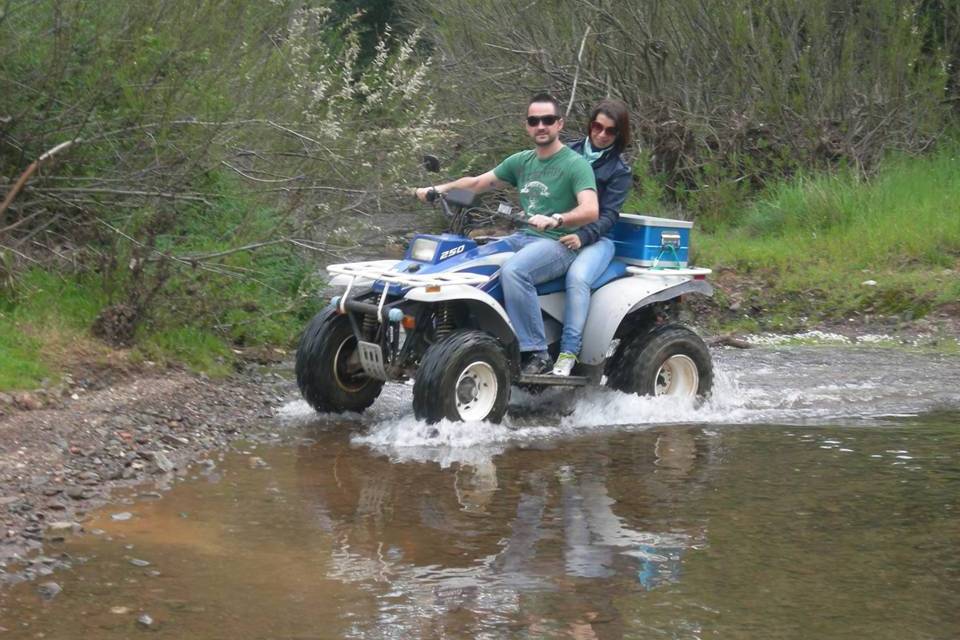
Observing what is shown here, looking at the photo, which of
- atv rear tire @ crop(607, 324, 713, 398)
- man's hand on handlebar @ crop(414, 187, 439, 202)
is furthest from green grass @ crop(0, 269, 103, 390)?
atv rear tire @ crop(607, 324, 713, 398)

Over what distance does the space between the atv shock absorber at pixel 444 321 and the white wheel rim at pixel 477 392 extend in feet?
1.10

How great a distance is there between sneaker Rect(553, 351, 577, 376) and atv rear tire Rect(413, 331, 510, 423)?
53cm

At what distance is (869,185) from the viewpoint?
17.3 metres

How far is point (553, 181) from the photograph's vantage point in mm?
9625

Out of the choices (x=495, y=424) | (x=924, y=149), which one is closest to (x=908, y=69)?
(x=924, y=149)

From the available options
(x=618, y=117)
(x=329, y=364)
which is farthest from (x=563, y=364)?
(x=618, y=117)

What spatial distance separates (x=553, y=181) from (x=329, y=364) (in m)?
1.98

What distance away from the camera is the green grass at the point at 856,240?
48.3 feet

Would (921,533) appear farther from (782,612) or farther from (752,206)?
(752,206)

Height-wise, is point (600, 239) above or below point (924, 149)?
below

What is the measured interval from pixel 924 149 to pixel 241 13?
10.0 meters

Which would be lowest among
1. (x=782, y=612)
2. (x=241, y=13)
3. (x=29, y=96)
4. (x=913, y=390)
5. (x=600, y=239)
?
(x=782, y=612)

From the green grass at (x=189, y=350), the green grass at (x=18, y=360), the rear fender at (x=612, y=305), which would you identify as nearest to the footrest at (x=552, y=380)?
the rear fender at (x=612, y=305)

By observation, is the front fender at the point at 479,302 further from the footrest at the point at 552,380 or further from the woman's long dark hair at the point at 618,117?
the woman's long dark hair at the point at 618,117
